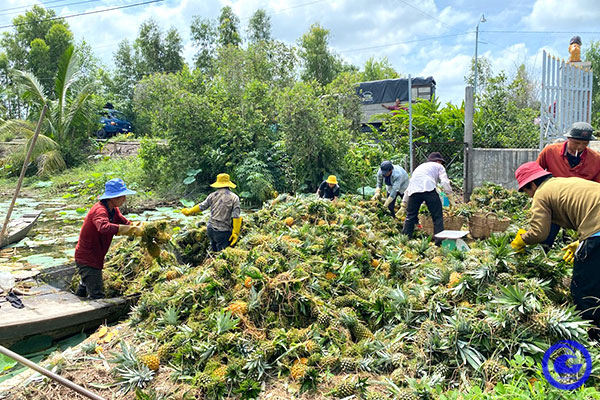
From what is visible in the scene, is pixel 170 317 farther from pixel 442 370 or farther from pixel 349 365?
pixel 442 370

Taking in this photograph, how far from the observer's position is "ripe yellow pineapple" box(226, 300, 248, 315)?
3990 mm

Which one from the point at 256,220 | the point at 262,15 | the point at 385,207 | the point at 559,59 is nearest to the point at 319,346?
the point at 256,220

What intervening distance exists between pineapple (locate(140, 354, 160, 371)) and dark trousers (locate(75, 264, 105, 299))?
2.21 meters

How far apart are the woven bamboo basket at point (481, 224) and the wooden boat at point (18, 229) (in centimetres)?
875

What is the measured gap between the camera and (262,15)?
34250 millimetres

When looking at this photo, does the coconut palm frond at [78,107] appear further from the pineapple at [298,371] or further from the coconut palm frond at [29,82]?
the pineapple at [298,371]

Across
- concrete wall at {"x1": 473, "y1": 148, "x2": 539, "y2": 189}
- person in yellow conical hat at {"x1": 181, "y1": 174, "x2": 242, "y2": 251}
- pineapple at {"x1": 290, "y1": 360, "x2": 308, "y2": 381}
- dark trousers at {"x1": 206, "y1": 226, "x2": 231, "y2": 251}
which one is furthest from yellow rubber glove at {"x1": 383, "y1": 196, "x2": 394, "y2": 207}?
pineapple at {"x1": 290, "y1": 360, "x2": 308, "y2": 381}

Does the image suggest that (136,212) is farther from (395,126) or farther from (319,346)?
(319,346)

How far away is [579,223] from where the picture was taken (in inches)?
142

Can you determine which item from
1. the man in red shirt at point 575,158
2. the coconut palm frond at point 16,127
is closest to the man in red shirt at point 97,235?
the man in red shirt at point 575,158

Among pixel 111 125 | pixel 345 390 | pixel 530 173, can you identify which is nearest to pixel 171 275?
pixel 345 390

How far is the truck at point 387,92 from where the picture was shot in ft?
61.1

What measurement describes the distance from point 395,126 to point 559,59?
504 cm

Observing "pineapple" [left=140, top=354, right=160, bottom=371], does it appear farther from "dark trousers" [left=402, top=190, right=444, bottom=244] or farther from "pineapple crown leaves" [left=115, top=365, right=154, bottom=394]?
"dark trousers" [left=402, top=190, right=444, bottom=244]
